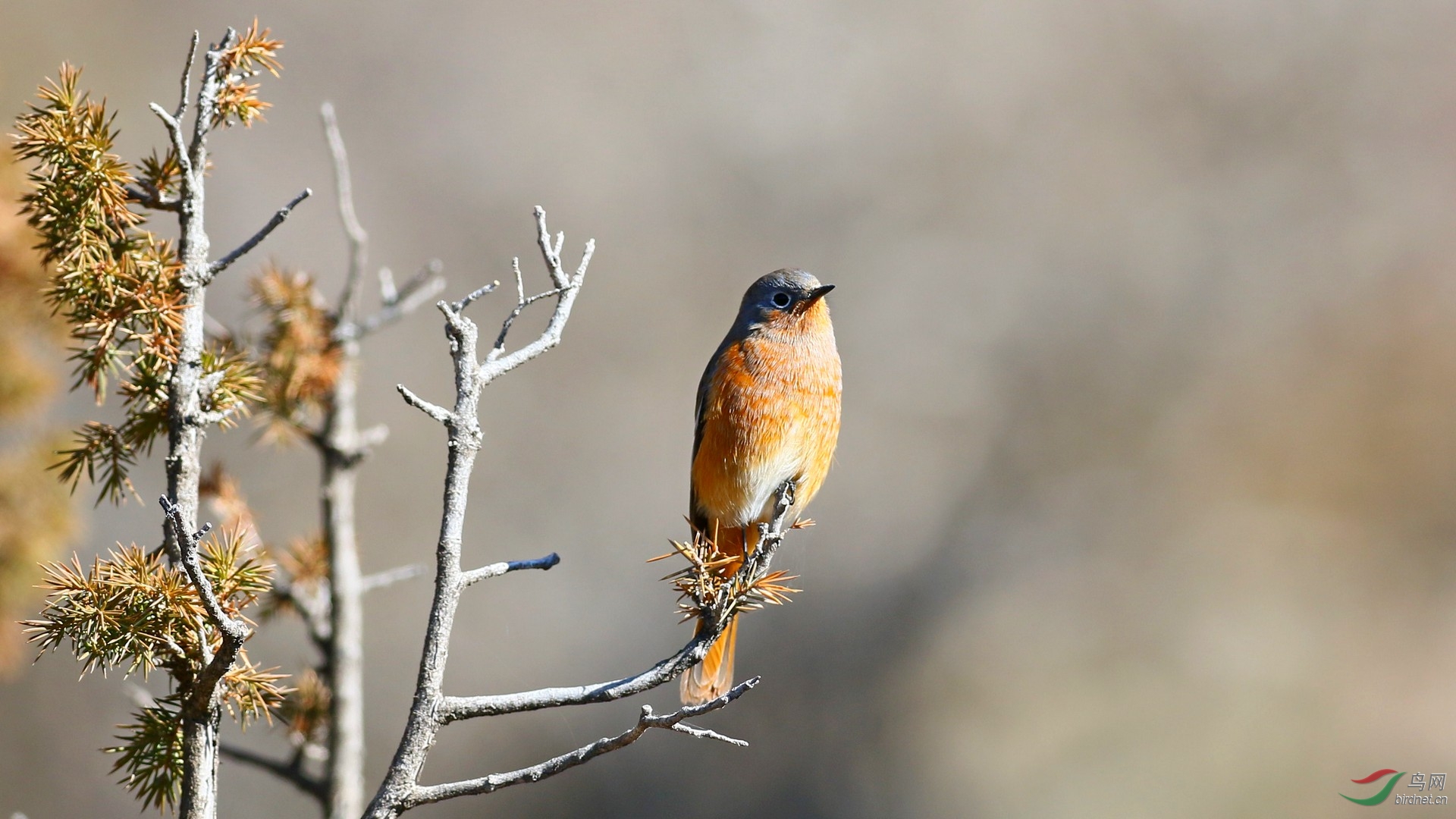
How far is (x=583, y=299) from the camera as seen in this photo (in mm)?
9234

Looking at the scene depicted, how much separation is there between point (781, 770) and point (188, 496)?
703 centimetres

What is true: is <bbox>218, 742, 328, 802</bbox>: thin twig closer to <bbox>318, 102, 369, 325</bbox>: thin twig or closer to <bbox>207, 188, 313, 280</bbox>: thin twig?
<bbox>318, 102, 369, 325</bbox>: thin twig

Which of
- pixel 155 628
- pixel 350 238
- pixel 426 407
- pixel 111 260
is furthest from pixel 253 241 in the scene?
pixel 350 238

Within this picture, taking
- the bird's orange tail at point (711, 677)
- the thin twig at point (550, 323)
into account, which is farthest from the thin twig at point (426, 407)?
the bird's orange tail at point (711, 677)

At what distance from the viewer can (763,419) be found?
11.6 ft

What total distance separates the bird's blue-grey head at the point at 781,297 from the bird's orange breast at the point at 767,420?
5cm

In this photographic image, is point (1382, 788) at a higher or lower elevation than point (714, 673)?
higher

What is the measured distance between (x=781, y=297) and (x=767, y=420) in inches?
22.6

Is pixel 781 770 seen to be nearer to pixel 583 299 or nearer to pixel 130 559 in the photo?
pixel 583 299

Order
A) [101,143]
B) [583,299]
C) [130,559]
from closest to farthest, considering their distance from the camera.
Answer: [130,559]
[101,143]
[583,299]

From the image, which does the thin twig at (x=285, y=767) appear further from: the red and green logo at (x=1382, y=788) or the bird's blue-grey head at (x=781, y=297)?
the red and green logo at (x=1382, y=788)

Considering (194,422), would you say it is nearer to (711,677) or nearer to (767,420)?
(767,420)


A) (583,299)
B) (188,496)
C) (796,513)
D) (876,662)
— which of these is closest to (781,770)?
(876,662)

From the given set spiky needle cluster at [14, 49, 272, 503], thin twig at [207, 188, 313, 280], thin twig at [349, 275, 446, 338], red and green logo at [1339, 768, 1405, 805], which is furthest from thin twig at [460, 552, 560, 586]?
red and green logo at [1339, 768, 1405, 805]
